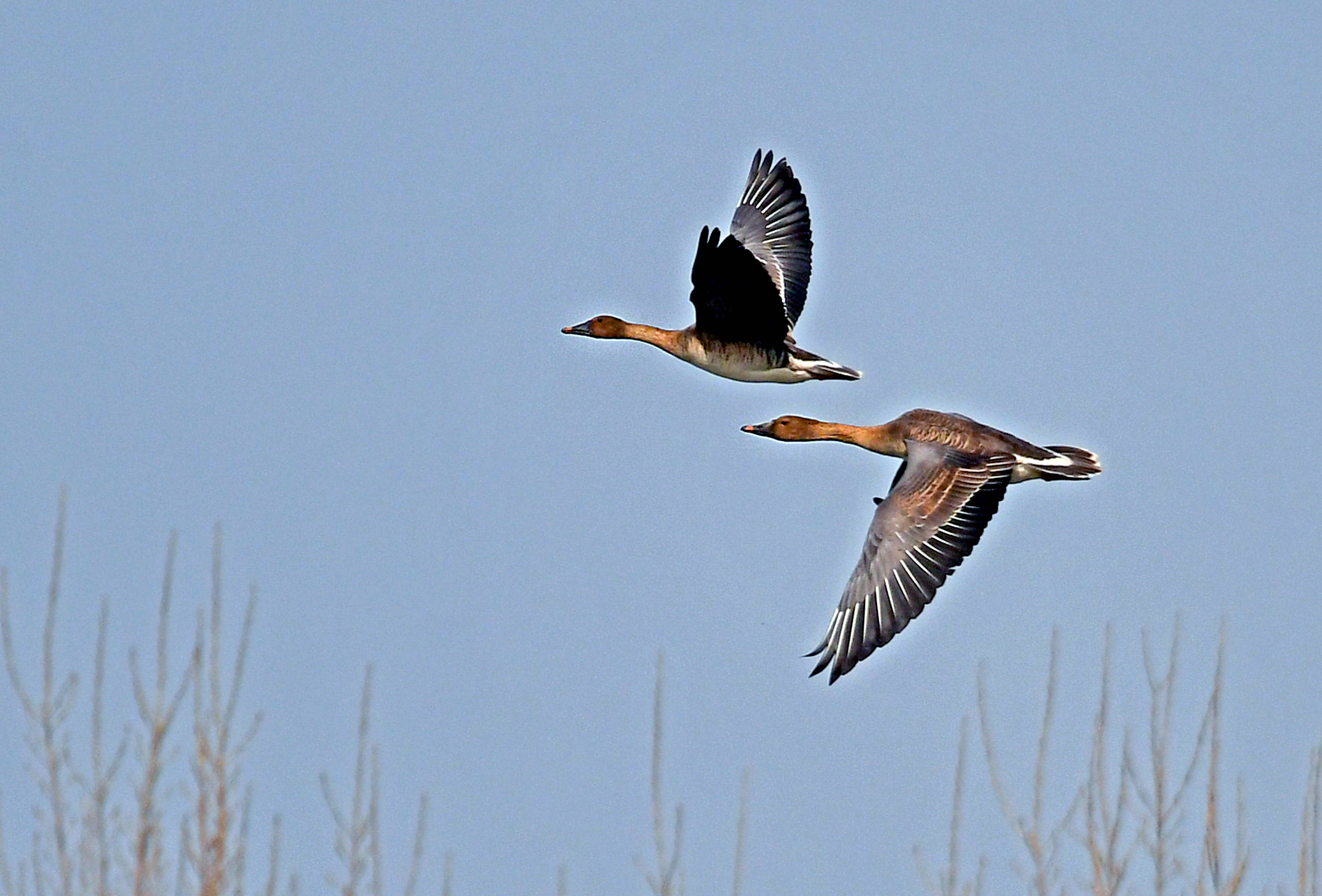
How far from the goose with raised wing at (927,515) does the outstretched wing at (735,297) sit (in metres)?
1.57

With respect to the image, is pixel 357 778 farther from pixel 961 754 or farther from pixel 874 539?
pixel 874 539

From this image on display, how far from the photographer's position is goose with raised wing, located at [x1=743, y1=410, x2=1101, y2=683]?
13.1 m

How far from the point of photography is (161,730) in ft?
34.4

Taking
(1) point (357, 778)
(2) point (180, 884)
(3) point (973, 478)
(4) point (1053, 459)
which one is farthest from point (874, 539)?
(2) point (180, 884)

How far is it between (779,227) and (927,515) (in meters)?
5.37

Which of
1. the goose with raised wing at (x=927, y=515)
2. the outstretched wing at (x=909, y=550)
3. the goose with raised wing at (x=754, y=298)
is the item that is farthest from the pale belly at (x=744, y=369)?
the outstretched wing at (x=909, y=550)

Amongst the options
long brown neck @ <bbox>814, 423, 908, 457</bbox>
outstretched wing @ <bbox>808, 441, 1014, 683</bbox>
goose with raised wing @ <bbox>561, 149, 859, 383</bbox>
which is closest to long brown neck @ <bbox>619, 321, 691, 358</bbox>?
goose with raised wing @ <bbox>561, 149, 859, 383</bbox>

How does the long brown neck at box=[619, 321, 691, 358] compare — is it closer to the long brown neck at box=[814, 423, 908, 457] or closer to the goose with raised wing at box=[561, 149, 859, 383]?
the goose with raised wing at box=[561, 149, 859, 383]

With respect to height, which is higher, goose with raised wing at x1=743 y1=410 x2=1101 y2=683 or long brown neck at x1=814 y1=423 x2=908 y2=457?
long brown neck at x1=814 y1=423 x2=908 y2=457

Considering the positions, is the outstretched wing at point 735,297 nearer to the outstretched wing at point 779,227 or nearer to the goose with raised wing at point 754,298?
the goose with raised wing at point 754,298

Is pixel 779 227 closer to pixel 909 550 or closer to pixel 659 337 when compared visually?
pixel 659 337

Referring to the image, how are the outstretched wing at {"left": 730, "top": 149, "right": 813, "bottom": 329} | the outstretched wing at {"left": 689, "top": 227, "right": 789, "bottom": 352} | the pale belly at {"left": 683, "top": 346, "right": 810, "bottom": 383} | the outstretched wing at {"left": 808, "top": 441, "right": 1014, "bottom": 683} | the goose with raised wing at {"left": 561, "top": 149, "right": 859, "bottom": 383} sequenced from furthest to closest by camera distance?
1. the outstretched wing at {"left": 730, "top": 149, "right": 813, "bottom": 329}
2. the pale belly at {"left": 683, "top": 346, "right": 810, "bottom": 383}
3. the goose with raised wing at {"left": 561, "top": 149, "right": 859, "bottom": 383}
4. the outstretched wing at {"left": 689, "top": 227, "right": 789, "bottom": 352}
5. the outstretched wing at {"left": 808, "top": 441, "right": 1014, "bottom": 683}

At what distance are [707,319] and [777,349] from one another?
0.72m

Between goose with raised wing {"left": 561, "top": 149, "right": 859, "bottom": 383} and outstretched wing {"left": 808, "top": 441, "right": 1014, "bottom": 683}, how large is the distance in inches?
93.0
